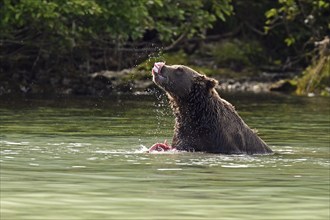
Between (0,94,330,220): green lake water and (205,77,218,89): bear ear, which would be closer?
(0,94,330,220): green lake water

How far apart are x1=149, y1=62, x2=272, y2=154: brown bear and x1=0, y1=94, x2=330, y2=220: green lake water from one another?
0.51 meters

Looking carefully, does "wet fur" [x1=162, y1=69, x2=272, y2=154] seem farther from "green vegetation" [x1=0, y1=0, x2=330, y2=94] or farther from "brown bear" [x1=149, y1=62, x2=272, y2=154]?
"green vegetation" [x1=0, y1=0, x2=330, y2=94]

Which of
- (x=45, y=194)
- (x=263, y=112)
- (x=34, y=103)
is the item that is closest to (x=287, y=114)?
(x=263, y=112)

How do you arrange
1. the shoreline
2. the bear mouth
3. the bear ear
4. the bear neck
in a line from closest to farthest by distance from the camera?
the bear neck → the bear ear → the bear mouth → the shoreline

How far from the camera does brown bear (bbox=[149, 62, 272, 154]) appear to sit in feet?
53.4

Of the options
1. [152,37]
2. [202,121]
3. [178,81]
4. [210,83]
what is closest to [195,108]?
[202,121]

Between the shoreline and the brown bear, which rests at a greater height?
the brown bear

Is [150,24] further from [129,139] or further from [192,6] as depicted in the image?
[129,139]

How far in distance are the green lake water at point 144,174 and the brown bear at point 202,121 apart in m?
0.51

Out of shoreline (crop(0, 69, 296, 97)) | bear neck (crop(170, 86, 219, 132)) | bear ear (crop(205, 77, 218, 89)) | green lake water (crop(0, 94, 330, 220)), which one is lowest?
shoreline (crop(0, 69, 296, 97))

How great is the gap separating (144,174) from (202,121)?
375cm

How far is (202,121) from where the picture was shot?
1647 cm

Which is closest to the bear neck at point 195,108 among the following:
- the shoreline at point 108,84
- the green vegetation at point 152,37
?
the green vegetation at point 152,37

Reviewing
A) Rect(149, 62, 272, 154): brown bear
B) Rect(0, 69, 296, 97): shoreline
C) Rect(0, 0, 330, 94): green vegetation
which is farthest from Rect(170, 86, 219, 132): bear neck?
Rect(0, 69, 296, 97): shoreline
